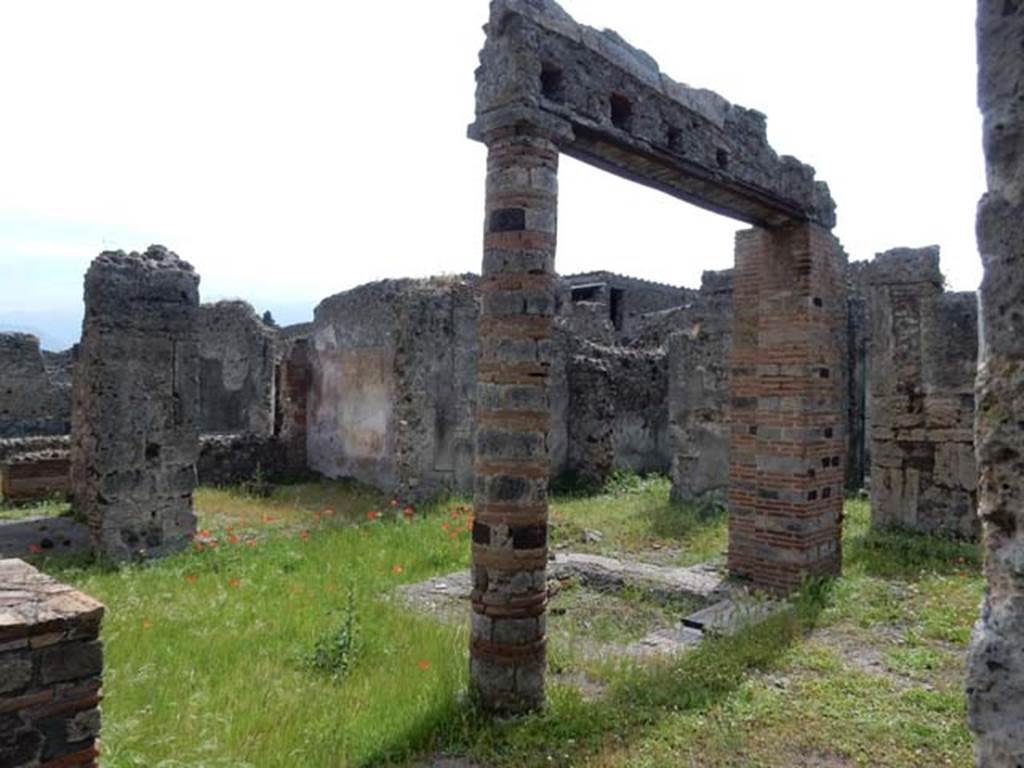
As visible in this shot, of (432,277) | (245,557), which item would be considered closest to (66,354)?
(432,277)

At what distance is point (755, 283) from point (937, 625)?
3.56m

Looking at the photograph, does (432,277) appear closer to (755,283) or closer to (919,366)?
(755,283)

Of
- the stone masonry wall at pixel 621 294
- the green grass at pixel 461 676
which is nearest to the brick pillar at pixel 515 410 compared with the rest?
the green grass at pixel 461 676

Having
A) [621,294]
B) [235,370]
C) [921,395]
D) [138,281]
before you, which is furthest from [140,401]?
[621,294]

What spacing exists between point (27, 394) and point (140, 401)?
12.7 m

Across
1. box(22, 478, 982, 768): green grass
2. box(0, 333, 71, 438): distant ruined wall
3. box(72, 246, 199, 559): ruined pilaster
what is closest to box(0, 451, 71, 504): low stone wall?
box(72, 246, 199, 559): ruined pilaster

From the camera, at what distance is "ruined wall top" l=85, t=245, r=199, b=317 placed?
26.3ft

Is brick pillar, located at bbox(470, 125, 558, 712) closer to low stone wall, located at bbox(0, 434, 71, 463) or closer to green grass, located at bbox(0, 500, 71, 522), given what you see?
green grass, located at bbox(0, 500, 71, 522)

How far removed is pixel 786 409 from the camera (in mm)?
7445

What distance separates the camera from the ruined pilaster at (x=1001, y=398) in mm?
1155

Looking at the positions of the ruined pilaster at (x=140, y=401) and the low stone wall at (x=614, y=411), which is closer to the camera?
the ruined pilaster at (x=140, y=401)

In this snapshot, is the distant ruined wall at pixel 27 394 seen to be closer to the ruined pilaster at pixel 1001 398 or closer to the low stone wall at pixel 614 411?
the low stone wall at pixel 614 411

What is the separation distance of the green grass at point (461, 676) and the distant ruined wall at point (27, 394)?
491 inches

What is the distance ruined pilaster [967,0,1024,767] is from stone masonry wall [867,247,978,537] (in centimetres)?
953
